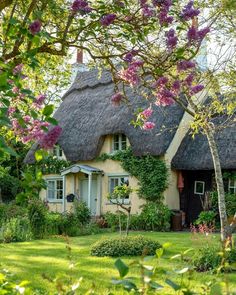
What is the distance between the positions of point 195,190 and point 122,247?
10.8 m

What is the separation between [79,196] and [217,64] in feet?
48.6

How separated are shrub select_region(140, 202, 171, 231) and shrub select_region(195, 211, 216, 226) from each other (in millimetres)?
1182

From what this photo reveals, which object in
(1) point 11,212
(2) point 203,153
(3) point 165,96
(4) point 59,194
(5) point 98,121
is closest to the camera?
(3) point 165,96

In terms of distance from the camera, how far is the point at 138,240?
1144 centimetres

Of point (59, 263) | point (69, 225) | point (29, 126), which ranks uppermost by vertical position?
point (29, 126)

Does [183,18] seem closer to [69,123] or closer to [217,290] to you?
[217,290]

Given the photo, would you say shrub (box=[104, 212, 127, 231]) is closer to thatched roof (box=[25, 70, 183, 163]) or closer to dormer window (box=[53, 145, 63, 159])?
thatched roof (box=[25, 70, 183, 163])

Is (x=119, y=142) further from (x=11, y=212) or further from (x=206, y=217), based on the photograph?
(x=11, y=212)

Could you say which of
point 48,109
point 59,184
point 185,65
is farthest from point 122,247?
point 59,184

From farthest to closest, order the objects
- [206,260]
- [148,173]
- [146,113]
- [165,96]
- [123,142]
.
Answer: [123,142] < [148,173] < [206,260] < [146,113] < [165,96]

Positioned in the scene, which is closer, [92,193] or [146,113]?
[146,113]

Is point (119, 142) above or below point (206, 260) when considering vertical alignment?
above

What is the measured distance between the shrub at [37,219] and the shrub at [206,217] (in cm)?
627

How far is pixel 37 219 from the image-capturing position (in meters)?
16.1
